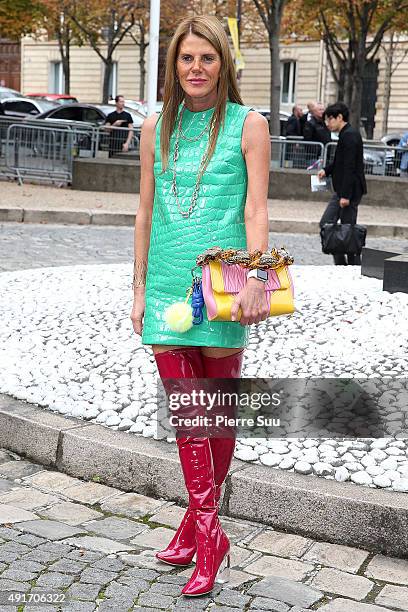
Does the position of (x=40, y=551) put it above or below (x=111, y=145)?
below

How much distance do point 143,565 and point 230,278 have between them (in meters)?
1.14

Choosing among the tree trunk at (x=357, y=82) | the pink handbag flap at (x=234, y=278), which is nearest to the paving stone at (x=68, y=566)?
the pink handbag flap at (x=234, y=278)

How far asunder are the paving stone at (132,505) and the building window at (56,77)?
57.6m

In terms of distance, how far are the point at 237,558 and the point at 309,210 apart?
1376cm

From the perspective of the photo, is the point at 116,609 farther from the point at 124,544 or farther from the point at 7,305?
the point at 7,305

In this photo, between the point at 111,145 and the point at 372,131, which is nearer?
the point at 111,145

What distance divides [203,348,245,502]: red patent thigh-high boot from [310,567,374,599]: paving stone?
466 millimetres

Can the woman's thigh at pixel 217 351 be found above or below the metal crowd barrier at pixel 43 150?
below

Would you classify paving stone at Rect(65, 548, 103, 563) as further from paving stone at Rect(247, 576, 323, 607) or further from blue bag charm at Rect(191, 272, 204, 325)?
blue bag charm at Rect(191, 272, 204, 325)

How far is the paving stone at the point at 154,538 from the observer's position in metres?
4.10

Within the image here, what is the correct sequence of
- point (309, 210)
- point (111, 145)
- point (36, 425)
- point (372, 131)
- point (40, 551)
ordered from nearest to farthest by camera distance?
point (40, 551) → point (36, 425) → point (309, 210) → point (111, 145) → point (372, 131)

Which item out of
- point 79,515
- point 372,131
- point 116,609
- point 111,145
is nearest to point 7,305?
point 79,515

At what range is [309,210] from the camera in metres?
17.4

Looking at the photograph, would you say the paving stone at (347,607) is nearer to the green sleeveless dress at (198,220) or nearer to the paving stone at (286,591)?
the paving stone at (286,591)
